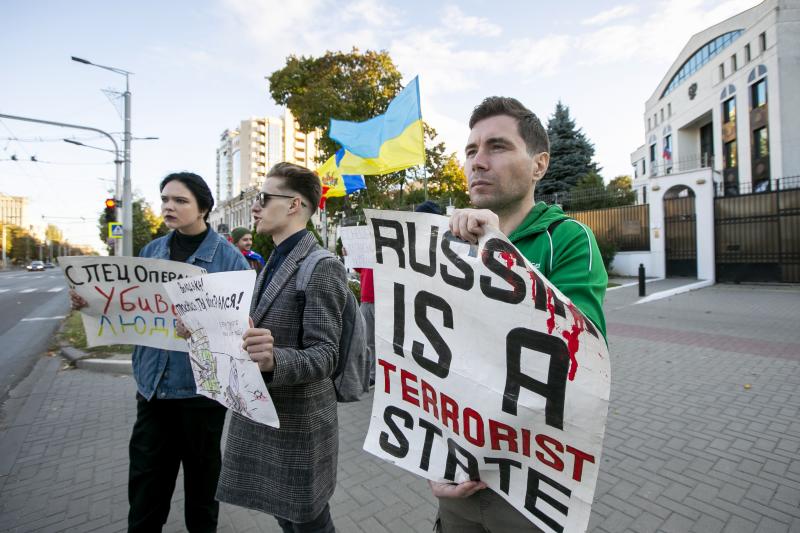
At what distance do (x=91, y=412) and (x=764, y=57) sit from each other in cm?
3852

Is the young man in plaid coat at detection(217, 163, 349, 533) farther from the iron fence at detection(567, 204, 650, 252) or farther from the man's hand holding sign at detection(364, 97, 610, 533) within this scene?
the iron fence at detection(567, 204, 650, 252)

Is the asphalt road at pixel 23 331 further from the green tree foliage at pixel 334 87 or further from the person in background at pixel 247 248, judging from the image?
the green tree foliage at pixel 334 87

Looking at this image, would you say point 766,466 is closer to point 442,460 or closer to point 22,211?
point 442,460

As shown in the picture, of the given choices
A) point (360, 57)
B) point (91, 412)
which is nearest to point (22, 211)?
point (360, 57)

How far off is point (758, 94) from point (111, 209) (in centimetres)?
3803

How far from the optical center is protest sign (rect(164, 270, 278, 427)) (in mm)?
1643

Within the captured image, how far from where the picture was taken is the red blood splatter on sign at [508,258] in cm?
124

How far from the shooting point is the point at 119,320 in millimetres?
2596

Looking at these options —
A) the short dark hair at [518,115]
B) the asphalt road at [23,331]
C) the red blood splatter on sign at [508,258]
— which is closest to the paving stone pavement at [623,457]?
the asphalt road at [23,331]

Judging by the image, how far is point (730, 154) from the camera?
105 feet

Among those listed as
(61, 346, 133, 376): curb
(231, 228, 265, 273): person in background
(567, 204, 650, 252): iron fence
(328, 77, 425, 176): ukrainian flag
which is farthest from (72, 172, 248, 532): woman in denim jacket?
(567, 204, 650, 252): iron fence

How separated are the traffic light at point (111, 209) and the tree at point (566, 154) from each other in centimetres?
2654

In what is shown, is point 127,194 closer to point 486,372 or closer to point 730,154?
point 486,372

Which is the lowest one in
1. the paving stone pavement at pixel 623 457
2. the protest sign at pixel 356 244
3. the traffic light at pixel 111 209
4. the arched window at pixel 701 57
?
the paving stone pavement at pixel 623 457
